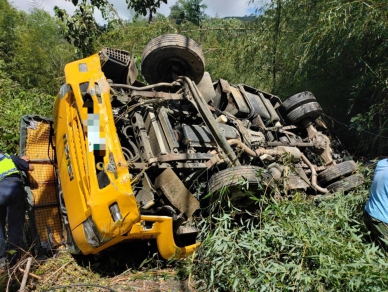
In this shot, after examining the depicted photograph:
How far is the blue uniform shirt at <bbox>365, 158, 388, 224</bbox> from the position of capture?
3008 mm

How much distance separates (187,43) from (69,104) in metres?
1.60

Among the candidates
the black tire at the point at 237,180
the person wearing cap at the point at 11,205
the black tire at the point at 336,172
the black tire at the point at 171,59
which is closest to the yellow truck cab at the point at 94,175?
the person wearing cap at the point at 11,205

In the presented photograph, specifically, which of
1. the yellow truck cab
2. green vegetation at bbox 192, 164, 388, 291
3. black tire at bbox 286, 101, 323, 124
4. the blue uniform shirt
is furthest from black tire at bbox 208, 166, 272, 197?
black tire at bbox 286, 101, 323, 124

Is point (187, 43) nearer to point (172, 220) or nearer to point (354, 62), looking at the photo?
point (172, 220)

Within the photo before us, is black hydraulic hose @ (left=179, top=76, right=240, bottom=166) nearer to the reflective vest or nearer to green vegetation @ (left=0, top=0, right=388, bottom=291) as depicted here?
green vegetation @ (left=0, top=0, right=388, bottom=291)

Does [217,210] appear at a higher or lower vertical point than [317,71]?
lower

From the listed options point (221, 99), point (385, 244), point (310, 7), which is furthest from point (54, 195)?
point (310, 7)

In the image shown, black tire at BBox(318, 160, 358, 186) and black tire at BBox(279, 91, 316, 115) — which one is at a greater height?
black tire at BBox(279, 91, 316, 115)

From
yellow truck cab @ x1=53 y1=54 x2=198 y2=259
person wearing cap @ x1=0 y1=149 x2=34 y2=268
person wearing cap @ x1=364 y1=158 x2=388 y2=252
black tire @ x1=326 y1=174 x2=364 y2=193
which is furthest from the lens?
black tire @ x1=326 y1=174 x2=364 y2=193

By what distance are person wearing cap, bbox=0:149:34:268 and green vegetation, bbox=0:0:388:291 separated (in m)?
1.58

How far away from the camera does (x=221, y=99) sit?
4996mm

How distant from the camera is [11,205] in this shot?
10.5 ft

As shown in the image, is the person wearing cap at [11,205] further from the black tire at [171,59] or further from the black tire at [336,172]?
the black tire at [336,172]

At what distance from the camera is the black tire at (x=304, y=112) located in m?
5.45
